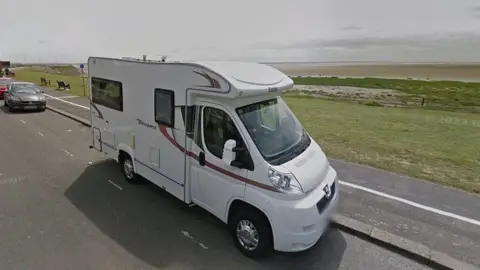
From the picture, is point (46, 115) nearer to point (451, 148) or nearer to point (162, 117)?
point (162, 117)

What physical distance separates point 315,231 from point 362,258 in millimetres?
895

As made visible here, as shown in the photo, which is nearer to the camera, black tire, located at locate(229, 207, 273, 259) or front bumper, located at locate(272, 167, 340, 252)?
front bumper, located at locate(272, 167, 340, 252)

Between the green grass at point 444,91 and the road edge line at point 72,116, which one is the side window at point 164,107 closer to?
the road edge line at point 72,116

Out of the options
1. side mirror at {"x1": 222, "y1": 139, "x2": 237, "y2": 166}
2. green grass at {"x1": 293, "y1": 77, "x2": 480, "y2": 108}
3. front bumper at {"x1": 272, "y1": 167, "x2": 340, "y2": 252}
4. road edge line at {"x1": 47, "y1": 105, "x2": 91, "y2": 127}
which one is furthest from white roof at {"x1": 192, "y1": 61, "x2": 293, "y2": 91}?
green grass at {"x1": 293, "y1": 77, "x2": 480, "y2": 108}

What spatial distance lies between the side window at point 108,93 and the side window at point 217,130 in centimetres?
255

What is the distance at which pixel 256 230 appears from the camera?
368 cm

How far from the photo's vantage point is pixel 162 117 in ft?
15.5

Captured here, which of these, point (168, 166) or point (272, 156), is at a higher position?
point (272, 156)

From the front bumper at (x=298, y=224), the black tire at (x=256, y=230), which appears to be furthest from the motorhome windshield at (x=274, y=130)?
the black tire at (x=256, y=230)

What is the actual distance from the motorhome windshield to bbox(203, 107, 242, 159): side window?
7.6 inches

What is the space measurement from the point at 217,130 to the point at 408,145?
265 inches

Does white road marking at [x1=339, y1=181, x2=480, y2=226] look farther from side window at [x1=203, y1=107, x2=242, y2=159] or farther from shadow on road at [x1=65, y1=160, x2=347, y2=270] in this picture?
side window at [x1=203, y1=107, x2=242, y2=159]

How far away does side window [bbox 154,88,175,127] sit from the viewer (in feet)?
14.8

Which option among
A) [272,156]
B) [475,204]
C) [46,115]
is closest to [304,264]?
[272,156]
